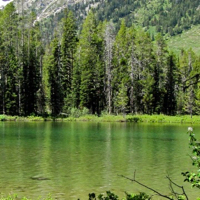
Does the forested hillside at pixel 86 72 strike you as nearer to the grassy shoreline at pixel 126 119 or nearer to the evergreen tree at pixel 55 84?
the evergreen tree at pixel 55 84

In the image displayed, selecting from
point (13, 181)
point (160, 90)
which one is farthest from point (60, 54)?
point (13, 181)

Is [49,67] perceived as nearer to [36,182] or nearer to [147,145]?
[147,145]

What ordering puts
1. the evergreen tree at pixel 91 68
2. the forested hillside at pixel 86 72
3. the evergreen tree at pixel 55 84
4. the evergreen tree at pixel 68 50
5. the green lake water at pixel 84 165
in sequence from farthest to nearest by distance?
1. the evergreen tree at pixel 68 50
2. the evergreen tree at pixel 55 84
3. the evergreen tree at pixel 91 68
4. the forested hillside at pixel 86 72
5. the green lake water at pixel 84 165

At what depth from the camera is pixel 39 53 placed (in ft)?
243

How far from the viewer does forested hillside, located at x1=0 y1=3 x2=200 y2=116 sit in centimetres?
6525

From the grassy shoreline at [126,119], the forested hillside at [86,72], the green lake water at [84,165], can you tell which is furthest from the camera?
the forested hillside at [86,72]

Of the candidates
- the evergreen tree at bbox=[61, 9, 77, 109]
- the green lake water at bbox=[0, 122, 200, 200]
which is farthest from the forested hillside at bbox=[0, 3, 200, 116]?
the green lake water at bbox=[0, 122, 200, 200]

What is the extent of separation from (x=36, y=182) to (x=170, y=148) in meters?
14.3

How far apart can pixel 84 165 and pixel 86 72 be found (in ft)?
157

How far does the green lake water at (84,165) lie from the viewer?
48.7 ft

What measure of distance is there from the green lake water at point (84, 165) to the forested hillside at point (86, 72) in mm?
34812

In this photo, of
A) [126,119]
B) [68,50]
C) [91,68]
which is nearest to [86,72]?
[91,68]

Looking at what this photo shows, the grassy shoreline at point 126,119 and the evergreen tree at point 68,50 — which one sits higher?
the evergreen tree at point 68,50

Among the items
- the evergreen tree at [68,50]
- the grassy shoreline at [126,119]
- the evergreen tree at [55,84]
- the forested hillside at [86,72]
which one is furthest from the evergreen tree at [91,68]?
the grassy shoreline at [126,119]
